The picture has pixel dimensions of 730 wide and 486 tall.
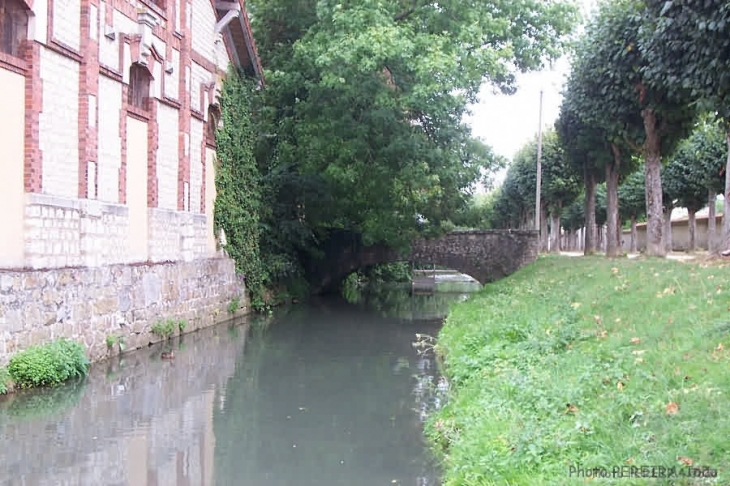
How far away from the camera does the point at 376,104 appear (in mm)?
19406

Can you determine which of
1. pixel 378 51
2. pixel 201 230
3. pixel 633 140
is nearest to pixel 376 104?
pixel 378 51

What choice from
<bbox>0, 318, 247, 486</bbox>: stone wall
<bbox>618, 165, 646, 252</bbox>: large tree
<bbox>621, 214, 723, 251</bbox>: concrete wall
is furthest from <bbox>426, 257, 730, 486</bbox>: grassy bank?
<bbox>621, 214, 723, 251</bbox>: concrete wall

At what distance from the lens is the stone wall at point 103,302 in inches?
406

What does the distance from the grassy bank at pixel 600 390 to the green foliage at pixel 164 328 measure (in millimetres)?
6602

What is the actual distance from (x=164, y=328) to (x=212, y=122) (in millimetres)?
6679

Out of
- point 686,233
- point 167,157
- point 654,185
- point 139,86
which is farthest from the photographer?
point 686,233

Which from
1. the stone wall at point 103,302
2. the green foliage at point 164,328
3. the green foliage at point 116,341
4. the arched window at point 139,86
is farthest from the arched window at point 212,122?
the green foliage at point 116,341

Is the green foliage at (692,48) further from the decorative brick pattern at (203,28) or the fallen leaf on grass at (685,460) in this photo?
the decorative brick pattern at (203,28)

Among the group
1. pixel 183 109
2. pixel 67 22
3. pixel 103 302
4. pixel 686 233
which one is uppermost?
pixel 67 22

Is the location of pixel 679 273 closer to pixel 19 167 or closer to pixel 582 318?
pixel 582 318

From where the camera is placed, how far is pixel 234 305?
20578 mm

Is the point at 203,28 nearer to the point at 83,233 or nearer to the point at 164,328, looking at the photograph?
the point at 164,328

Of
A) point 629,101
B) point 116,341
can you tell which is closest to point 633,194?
point 629,101

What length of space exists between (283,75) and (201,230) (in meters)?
6.37
